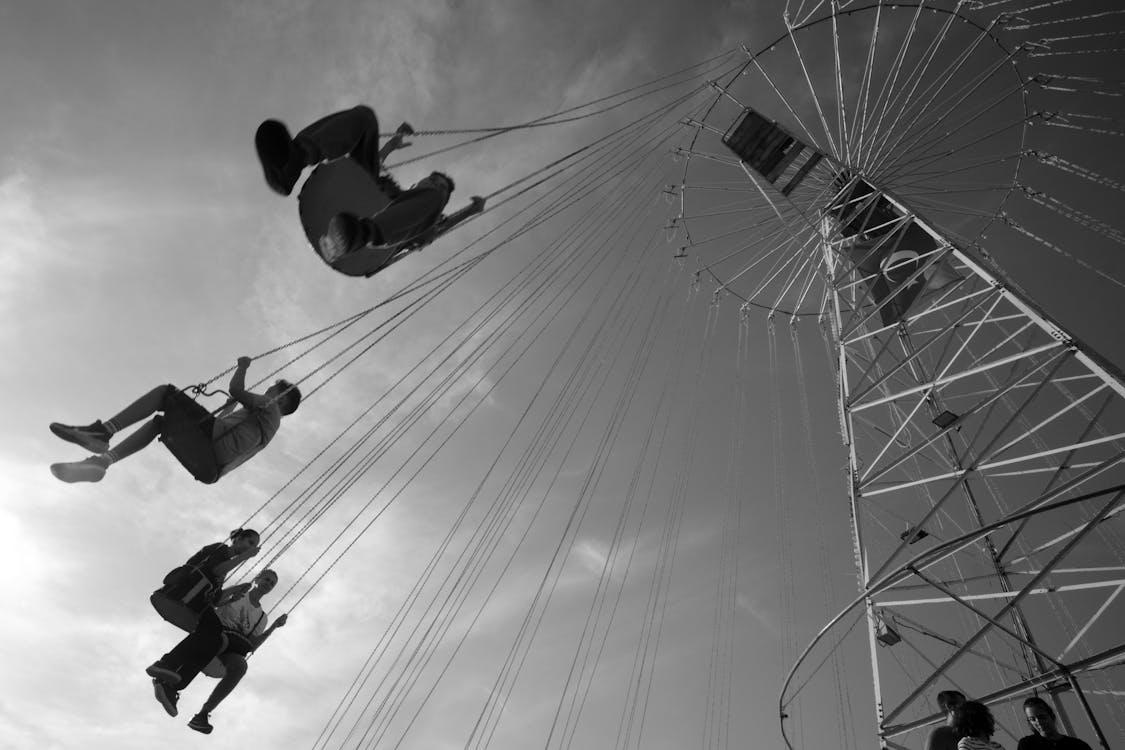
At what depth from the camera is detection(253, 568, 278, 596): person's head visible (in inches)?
264

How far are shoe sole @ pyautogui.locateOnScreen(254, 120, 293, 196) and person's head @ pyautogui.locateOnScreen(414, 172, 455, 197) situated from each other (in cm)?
97

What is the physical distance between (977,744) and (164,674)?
20.1 feet

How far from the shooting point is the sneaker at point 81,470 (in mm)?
4895

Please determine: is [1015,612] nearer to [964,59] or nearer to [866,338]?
[866,338]

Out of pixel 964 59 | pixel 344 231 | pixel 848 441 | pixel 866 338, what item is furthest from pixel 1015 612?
pixel 964 59

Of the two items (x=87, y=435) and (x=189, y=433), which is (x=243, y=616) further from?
(x=87, y=435)

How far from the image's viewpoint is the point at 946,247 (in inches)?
357

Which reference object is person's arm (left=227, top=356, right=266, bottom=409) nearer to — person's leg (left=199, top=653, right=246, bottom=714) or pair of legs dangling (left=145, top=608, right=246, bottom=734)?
pair of legs dangling (left=145, top=608, right=246, bottom=734)

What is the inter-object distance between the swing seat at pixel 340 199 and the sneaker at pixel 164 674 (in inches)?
147

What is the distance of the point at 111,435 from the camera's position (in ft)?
16.8

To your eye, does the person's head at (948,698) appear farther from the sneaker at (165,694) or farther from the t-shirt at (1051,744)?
the sneaker at (165,694)

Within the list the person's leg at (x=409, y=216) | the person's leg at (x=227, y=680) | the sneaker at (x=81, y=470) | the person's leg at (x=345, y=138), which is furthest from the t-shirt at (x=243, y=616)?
the person's leg at (x=345, y=138)

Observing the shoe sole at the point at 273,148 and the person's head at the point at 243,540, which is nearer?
the shoe sole at the point at 273,148

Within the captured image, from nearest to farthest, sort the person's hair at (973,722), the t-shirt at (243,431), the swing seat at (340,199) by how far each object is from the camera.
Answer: the person's hair at (973,722), the swing seat at (340,199), the t-shirt at (243,431)
